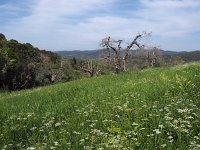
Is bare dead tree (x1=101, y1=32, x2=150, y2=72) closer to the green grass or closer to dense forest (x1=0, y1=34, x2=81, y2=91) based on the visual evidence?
→ dense forest (x1=0, y1=34, x2=81, y2=91)

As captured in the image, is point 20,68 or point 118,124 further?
point 20,68

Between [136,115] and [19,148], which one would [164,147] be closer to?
[136,115]

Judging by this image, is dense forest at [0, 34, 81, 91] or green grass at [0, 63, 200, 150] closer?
green grass at [0, 63, 200, 150]

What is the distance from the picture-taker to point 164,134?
869 centimetres

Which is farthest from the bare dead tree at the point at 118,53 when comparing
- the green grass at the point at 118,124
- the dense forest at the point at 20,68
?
the green grass at the point at 118,124

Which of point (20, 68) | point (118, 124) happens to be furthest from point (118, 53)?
point (118, 124)

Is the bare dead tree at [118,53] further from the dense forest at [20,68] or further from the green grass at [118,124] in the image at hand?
the green grass at [118,124]

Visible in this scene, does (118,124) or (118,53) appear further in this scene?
(118,53)

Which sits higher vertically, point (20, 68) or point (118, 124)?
point (118, 124)

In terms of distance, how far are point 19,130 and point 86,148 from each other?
3.61m

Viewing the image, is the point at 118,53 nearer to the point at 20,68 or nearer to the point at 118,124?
the point at 20,68

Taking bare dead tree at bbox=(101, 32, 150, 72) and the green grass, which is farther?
bare dead tree at bbox=(101, 32, 150, 72)

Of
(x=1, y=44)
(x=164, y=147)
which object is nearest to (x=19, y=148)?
(x=164, y=147)

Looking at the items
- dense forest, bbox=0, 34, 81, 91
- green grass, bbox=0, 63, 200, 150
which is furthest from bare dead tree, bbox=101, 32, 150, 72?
green grass, bbox=0, 63, 200, 150
